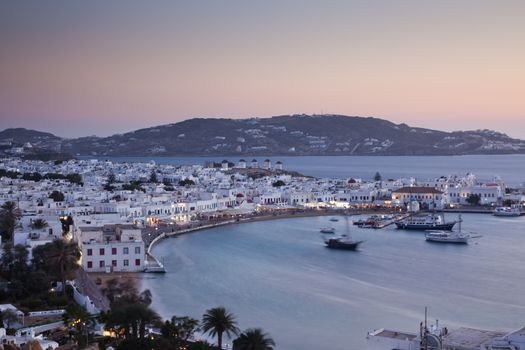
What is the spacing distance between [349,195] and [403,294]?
23.7 metres

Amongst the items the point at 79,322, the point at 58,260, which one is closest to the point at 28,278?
the point at 58,260

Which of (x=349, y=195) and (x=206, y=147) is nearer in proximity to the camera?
(x=349, y=195)

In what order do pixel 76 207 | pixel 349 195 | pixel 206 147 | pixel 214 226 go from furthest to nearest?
pixel 206 147 → pixel 349 195 → pixel 214 226 → pixel 76 207

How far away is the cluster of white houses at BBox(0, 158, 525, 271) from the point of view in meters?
18.4

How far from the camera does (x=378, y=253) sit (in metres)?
22.9

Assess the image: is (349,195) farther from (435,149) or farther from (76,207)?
(435,149)

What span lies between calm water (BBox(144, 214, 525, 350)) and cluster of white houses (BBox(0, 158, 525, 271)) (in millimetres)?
1723

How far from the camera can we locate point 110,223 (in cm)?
2359

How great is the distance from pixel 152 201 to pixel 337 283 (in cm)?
1599

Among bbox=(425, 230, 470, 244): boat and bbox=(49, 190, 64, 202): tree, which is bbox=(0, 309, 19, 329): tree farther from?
bbox=(49, 190, 64, 202): tree

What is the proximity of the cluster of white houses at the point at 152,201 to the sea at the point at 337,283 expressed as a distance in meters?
1.59

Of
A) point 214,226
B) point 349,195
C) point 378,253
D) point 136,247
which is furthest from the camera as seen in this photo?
point 349,195

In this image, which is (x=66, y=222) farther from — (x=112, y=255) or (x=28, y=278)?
(x=28, y=278)

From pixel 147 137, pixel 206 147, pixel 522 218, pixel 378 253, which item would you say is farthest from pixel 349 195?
pixel 147 137
